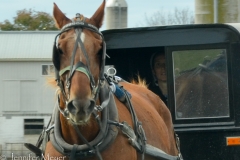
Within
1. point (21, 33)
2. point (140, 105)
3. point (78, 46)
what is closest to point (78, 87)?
point (78, 46)

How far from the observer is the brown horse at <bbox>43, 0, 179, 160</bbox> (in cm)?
463

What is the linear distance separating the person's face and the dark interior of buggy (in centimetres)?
66

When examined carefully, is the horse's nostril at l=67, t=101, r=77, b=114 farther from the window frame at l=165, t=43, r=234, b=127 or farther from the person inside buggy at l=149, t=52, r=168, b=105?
the person inside buggy at l=149, t=52, r=168, b=105

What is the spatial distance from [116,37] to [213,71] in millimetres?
1045

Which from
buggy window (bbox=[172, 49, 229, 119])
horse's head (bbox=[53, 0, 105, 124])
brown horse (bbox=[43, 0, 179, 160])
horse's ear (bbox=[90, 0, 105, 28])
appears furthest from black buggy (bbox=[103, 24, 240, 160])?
horse's head (bbox=[53, 0, 105, 124])

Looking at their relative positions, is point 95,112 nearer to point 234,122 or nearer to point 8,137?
point 234,122

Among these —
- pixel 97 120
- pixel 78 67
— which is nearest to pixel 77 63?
pixel 78 67

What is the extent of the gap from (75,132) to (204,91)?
2258mm

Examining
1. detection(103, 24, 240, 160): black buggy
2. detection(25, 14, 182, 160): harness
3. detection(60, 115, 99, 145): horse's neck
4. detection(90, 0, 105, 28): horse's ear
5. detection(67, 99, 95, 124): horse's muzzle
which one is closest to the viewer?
detection(67, 99, 95, 124): horse's muzzle

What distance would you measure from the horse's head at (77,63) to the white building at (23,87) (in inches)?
966

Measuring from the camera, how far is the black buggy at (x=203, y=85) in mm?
6840

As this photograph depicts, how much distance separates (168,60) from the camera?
6992mm

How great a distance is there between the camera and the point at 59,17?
509cm

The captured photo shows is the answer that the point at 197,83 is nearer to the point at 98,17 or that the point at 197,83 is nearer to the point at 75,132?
the point at 98,17
